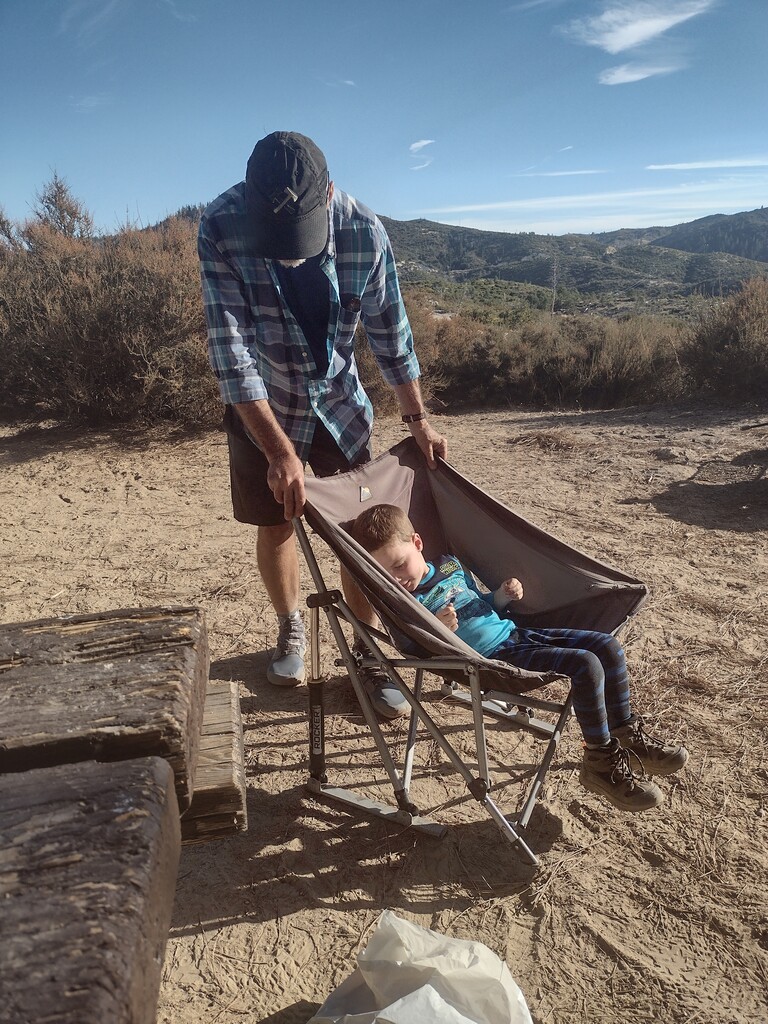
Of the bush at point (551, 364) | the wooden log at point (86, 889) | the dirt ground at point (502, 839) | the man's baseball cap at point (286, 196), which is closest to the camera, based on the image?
the wooden log at point (86, 889)

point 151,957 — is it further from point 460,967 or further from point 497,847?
point 497,847

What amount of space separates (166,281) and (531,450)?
4.30 meters

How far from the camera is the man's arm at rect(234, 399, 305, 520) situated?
219cm

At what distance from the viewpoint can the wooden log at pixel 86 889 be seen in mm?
720

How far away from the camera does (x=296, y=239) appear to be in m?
2.17

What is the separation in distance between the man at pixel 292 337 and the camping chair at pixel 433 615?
173mm

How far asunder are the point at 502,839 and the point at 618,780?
0.43 metres

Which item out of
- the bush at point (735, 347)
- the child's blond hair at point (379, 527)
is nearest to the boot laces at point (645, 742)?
the child's blond hair at point (379, 527)

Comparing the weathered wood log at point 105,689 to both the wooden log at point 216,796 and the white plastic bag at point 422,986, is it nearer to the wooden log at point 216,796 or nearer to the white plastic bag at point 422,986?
the wooden log at point 216,796

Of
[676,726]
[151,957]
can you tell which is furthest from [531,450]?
[151,957]

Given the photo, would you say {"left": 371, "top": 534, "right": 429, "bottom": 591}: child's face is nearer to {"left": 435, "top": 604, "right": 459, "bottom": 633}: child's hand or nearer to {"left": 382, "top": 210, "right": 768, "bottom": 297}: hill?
{"left": 435, "top": 604, "right": 459, "bottom": 633}: child's hand

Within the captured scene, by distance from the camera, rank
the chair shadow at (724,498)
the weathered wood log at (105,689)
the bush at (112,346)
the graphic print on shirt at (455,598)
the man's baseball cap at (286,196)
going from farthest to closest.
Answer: the bush at (112,346) → the chair shadow at (724,498) → the graphic print on shirt at (455,598) → the man's baseball cap at (286,196) → the weathered wood log at (105,689)

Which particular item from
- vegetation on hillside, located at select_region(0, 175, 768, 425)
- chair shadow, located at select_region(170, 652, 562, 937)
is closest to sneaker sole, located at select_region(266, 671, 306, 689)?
chair shadow, located at select_region(170, 652, 562, 937)

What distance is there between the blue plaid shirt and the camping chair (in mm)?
280
